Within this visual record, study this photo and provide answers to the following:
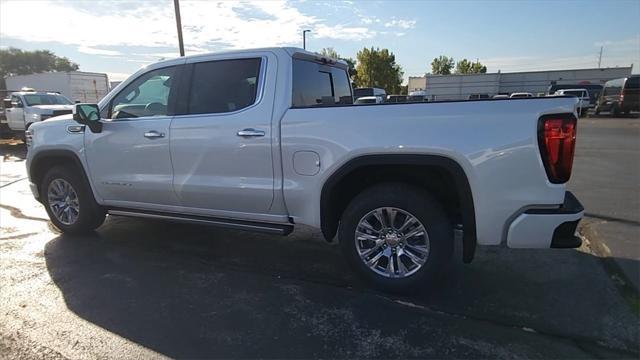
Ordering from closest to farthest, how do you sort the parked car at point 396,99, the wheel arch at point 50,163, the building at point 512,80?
the parked car at point 396,99 < the wheel arch at point 50,163 < the building at point 512,80

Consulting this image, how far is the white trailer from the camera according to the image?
27350mm

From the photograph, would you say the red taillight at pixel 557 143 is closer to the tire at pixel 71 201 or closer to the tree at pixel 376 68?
the tire at pixel 71 201

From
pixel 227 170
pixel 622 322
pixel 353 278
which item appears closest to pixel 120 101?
pixel 227 170

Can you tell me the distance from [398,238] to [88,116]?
3.38 meters

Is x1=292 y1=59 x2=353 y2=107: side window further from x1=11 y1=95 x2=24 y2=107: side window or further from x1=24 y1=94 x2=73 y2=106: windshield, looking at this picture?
x1=11 y1=95 x2=24 y2=107: side window

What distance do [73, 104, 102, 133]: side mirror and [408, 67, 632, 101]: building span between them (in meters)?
41.0

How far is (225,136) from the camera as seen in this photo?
4109 millimetres

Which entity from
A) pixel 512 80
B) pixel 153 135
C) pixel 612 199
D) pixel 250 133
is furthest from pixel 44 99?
pixel 512 80

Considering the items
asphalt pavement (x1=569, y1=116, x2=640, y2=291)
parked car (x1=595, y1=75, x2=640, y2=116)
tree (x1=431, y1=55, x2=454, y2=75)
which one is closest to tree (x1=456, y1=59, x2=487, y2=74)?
tree (x1=431, y1=55, x2=454, y2=75)

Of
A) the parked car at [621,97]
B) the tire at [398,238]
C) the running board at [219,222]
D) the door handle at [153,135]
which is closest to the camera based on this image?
the tire at [398,238]

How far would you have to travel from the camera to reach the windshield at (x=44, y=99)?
16.2m

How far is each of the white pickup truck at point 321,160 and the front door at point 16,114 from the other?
42.6 ft

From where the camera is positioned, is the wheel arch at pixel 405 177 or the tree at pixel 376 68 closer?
the wheel arch at pixel 405 177

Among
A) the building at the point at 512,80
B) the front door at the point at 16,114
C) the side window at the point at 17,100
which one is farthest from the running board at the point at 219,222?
the building at the point at 512,80
